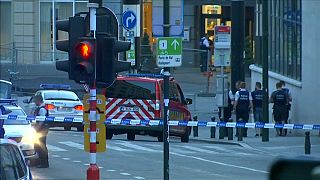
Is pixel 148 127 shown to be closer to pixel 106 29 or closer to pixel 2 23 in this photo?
pixel 106 29

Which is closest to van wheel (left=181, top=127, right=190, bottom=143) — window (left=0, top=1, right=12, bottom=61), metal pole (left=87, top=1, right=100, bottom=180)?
metal pole (left=87, top=1, right=100, bottom=180)

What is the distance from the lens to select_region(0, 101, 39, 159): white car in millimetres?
16000

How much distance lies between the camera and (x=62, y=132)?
89.1ft

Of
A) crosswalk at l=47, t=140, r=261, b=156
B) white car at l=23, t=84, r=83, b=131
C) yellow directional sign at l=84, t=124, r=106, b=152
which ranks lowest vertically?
crosswalk at l=47, t=140, r=261, b=156

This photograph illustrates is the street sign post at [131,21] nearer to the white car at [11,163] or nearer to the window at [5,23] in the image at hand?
the window at [5,23]

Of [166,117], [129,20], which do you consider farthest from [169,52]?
[129,20]

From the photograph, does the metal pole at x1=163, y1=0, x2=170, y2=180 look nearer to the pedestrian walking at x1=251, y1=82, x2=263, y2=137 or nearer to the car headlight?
the car headlight

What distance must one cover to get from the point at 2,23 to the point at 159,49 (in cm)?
3398

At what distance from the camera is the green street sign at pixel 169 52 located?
43.9 feet

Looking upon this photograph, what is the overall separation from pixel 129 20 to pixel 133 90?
4830mm

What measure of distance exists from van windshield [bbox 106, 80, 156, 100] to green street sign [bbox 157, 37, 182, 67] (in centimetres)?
970

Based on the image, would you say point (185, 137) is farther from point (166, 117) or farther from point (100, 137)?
point (100, 137)

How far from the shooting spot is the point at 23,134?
1620cm

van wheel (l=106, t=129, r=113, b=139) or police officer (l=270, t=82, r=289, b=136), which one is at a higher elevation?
police officer (l=270, t=82, r=289, b=136)
